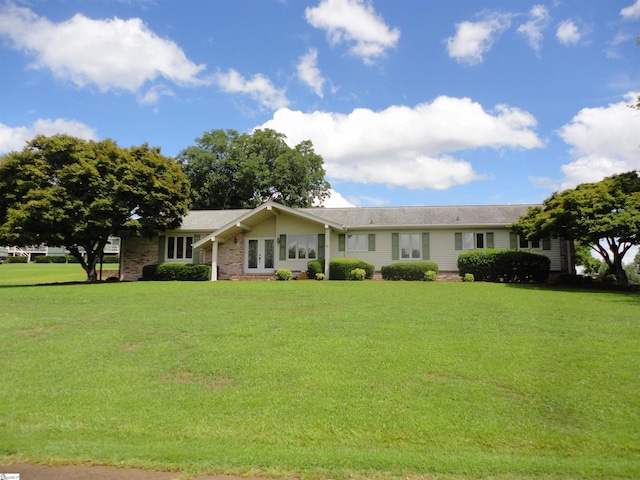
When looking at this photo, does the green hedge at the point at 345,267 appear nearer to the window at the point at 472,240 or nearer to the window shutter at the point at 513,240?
the window at the point at 472,240

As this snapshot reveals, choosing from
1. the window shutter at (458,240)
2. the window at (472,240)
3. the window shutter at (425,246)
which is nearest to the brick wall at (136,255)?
the window shutter at (425,246)

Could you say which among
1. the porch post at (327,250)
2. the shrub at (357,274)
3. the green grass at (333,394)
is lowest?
the green grass at (333,394)

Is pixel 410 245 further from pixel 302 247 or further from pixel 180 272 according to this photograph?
pixel 180 272

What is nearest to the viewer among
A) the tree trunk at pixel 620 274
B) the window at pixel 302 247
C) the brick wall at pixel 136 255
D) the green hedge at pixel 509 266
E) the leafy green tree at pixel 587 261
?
the tree trunk at pixel 620 274

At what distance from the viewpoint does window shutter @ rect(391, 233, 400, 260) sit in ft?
84.2

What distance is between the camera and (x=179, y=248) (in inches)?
1118

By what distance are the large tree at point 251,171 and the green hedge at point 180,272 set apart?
17.0 m

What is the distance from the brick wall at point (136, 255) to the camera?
2856 centimetres

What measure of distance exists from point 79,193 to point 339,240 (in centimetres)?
1532

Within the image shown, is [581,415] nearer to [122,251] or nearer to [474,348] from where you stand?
[474,348]

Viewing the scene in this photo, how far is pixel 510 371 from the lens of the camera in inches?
264

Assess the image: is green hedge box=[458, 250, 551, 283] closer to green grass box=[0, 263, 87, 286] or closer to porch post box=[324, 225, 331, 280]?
porch post box=[324, 225, 331, 280]

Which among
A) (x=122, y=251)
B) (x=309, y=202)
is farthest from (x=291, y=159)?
(x=122, y=251)

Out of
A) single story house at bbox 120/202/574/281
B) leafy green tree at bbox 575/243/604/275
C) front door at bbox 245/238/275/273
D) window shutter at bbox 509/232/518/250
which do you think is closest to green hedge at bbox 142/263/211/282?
single story house at bbox 120/202/574/281
